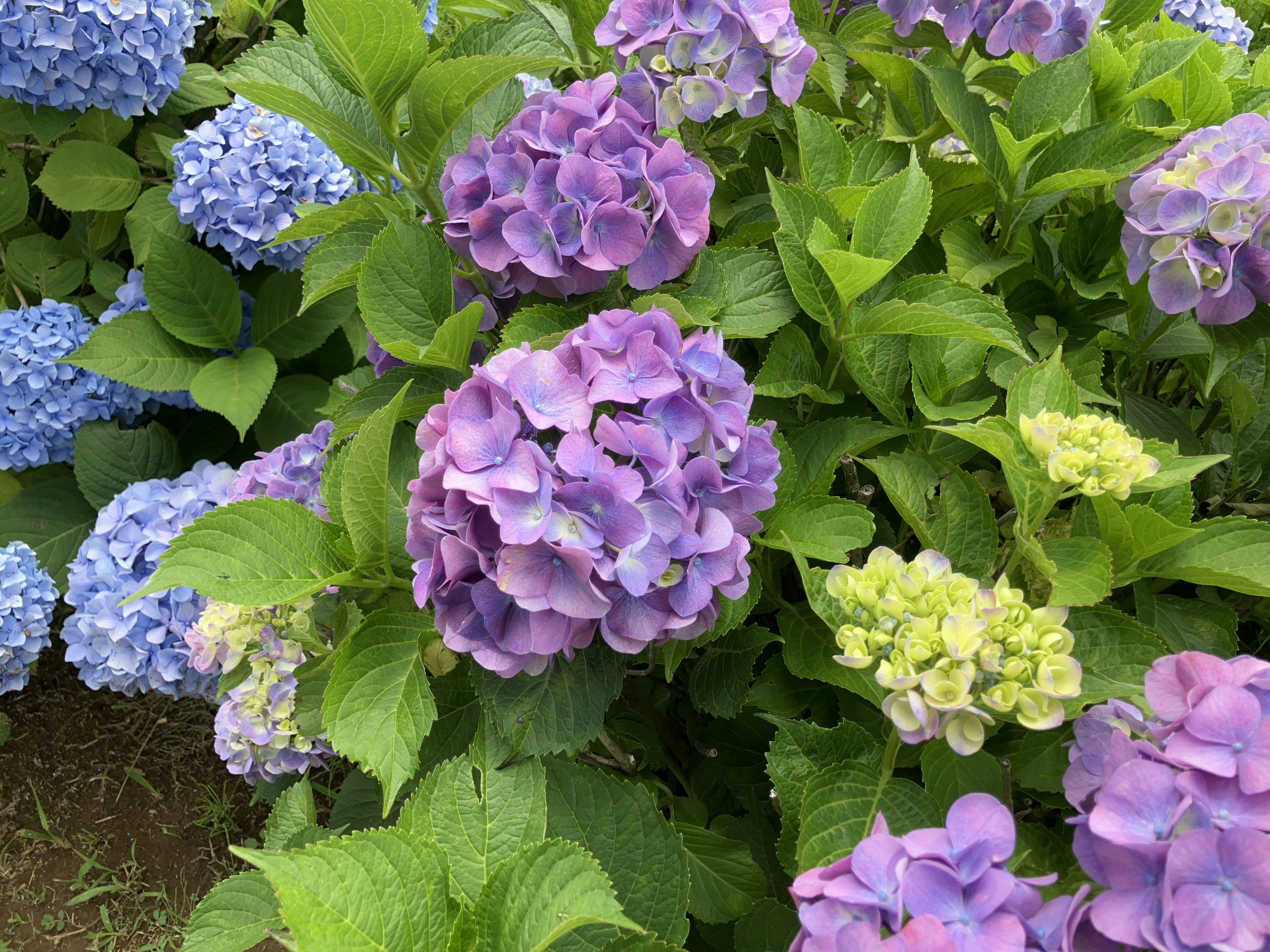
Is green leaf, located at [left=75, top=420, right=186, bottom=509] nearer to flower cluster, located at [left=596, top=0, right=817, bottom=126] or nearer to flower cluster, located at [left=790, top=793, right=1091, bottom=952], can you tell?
flower cluster, located at [left=596, top=0, right=817, bottom=126]

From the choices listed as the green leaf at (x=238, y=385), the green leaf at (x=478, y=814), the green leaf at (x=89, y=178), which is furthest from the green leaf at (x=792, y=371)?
the green leaf at (x=89, y=178)

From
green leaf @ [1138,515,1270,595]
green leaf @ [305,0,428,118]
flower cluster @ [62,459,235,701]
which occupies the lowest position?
flower cluster @ [62,459,235,701]

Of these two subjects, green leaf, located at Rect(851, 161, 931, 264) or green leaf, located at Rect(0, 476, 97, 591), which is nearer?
green leaf, located at Rect(851, 161, 931, 264)

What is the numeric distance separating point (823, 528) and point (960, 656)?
0.33 meters

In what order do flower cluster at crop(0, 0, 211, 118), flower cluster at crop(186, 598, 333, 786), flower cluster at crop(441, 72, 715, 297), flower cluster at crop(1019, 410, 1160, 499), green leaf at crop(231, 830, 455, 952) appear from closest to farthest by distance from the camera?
green leaf at crop(231, 830, 455, 952) < flower cluster at crop(1019, 410, 1160, 499) < flower cluster at crop(441, 72, 715, 297) < flower cluster at crop(186, 598, 333, 786) < flower cluster at crop(0, 0, 211, 118)

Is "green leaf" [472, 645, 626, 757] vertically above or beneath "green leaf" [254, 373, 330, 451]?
above

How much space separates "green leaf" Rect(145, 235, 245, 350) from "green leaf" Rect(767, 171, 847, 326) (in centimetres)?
168

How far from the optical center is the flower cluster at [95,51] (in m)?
2.19

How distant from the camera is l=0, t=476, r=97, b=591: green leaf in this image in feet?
8.63

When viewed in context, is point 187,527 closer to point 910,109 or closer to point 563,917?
point 563,917

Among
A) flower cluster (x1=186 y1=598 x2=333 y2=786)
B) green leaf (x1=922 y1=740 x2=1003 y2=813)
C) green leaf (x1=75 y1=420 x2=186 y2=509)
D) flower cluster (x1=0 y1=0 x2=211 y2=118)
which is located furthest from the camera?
green leaf (x1=75 y1=420 x2=186 y2=509)

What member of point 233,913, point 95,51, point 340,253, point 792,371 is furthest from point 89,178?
point 792,371

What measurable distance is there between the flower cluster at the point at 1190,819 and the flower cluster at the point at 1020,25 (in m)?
0.90

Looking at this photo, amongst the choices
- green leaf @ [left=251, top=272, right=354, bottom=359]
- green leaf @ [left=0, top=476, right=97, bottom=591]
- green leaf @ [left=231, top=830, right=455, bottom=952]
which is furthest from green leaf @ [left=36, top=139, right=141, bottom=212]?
green leaf @ [left=231, top=830, right=455, bottom=952]
